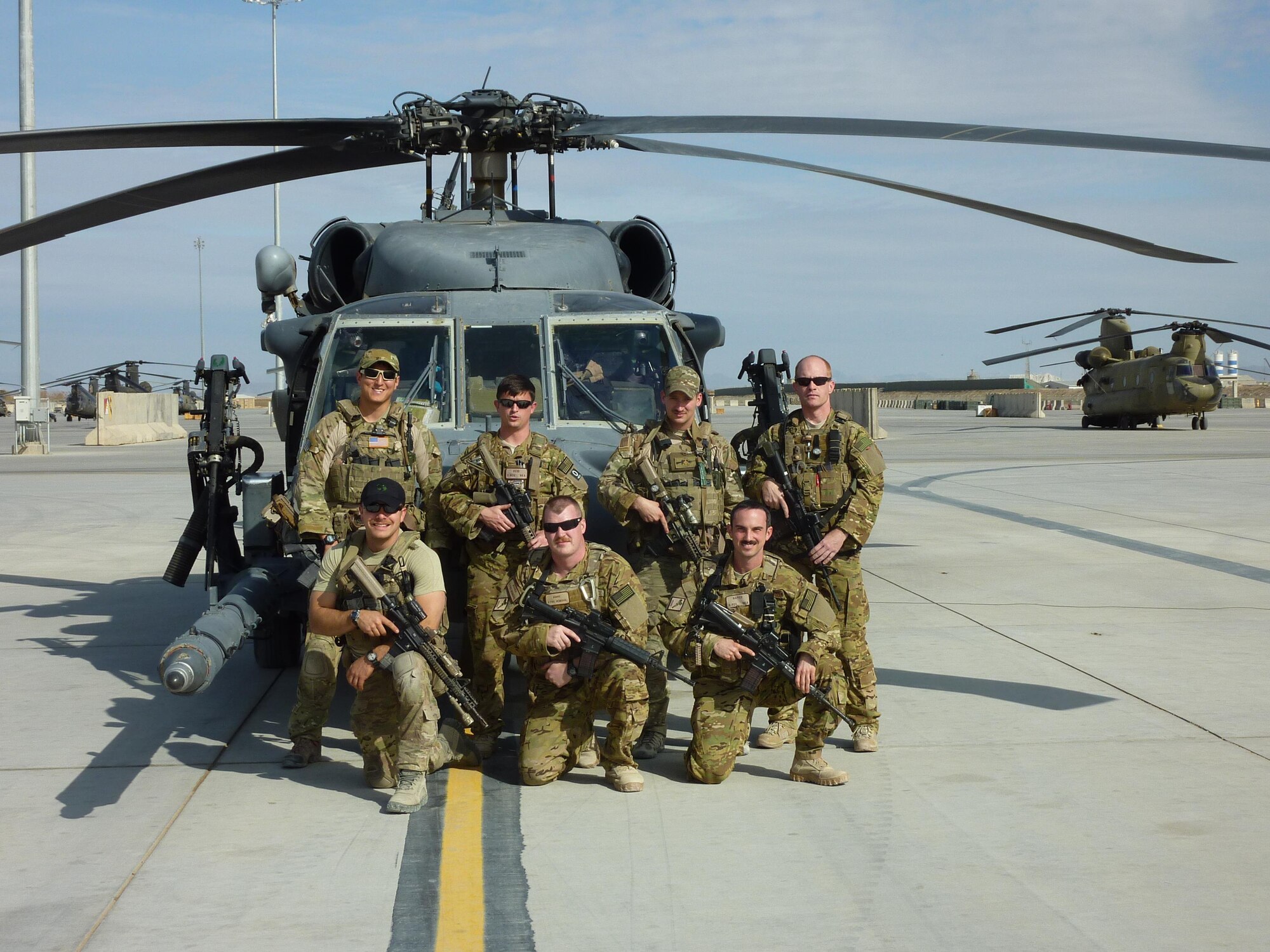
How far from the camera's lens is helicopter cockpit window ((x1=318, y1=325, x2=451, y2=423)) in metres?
6.73

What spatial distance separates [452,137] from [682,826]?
15.2ft

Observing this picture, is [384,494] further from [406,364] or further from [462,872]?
[406,364]

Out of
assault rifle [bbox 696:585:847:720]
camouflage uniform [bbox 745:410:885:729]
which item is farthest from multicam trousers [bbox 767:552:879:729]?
assault rifle [bbox 696:585:847:720]

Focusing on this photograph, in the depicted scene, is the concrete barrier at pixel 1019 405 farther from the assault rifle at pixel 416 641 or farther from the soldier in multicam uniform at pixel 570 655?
the assault rifle at pixel 416 641

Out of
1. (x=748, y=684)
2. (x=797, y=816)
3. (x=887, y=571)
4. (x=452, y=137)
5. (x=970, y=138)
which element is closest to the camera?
(x=797, y=816)

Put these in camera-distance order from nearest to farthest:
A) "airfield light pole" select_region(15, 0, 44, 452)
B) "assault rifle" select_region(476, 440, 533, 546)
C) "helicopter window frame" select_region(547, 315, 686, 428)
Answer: "assault rifle" select_region(476, 440, 533, 546) < "helicopter window frame" select_region(547, 315, 686, 428) < "airfield light pole" select_region(15, 0, 44, 452)

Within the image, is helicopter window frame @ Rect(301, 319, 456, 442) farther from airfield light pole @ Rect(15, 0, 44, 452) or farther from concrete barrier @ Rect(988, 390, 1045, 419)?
concrete barrier @ Rect(988, 390, 1045, 419)

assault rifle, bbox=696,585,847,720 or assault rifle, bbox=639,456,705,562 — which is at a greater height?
assault rifle, bbox=639,456,705,562

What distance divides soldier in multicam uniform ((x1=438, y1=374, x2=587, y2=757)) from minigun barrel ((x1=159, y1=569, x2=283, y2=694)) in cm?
90

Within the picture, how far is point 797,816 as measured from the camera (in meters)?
4.71

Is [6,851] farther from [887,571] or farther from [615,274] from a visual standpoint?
[887,571]

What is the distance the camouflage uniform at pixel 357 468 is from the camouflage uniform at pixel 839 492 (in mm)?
1517

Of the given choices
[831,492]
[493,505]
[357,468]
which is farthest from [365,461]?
[831,492]

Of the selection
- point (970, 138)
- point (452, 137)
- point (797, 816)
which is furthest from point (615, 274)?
point (797, 816)
